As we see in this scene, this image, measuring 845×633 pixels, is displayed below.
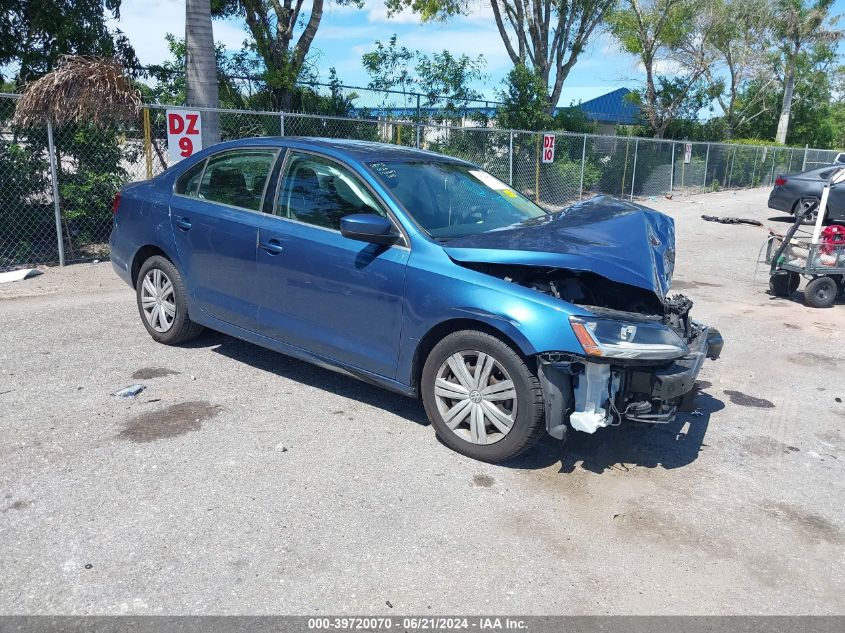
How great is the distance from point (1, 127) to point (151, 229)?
4.76m

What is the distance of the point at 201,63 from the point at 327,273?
711 cm

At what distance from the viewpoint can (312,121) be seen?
14.2 meters

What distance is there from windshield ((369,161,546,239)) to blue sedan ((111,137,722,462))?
16 millimetres

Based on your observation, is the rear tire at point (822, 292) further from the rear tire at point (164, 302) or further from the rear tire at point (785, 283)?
the rear tire at point (164, 302)

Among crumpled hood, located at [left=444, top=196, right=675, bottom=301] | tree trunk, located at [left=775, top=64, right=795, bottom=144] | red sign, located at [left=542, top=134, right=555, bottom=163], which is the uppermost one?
tree trunk, located at [left=775, top=64, right=795, bottom=144]

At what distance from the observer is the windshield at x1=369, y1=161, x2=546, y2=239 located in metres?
4.77

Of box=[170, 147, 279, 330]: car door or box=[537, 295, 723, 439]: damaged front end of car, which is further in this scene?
box=[170, 147, 279, 330]: car door

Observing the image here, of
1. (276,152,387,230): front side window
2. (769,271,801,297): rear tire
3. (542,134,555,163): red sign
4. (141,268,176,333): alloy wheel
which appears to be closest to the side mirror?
(276,152,387,230): front side window

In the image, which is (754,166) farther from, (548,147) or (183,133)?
(183,133)

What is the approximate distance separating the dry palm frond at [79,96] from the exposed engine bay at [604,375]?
706cm

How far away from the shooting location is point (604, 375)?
397cm

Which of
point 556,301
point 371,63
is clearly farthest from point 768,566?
point 371,63

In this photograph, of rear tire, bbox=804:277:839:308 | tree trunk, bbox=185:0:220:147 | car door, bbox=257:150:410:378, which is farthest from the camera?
tree trunk, bbox=185:0:220:147

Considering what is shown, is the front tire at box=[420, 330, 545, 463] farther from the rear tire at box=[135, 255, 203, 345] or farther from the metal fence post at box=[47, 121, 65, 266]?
the metal fence post at box=[47, 121, 65, 266]
